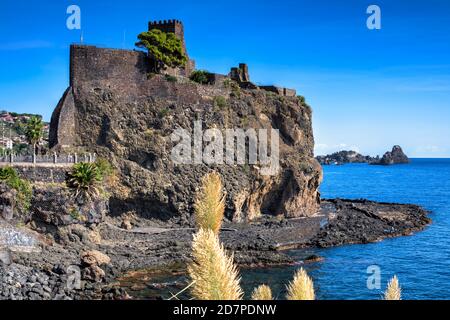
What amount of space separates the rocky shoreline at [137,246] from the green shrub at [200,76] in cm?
1998

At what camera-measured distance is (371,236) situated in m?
62.7

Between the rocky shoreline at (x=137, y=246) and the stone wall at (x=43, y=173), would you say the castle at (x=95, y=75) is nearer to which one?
the stone wall at (x=43, y=173)

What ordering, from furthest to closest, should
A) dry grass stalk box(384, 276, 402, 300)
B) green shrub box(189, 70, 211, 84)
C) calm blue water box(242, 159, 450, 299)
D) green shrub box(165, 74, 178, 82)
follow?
green shrub box(189, 70, 211, 84) → green shrub box(165, 74, 178, 82) → calm blue water box(242, 159, 450, 299) → dry grass stalk box(384, 276, 402, 300)

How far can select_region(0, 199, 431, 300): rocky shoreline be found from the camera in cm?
3635

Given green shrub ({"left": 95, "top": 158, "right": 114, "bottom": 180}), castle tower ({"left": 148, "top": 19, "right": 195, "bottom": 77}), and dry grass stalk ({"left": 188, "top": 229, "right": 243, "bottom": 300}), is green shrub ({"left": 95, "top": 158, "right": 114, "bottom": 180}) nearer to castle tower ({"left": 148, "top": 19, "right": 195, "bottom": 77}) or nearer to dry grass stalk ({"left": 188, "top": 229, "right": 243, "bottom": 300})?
castle tower ({"left": 148, "top": 19, "right": 195, "bottom": 77})

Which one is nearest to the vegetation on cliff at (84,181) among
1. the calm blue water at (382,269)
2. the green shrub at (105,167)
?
the green shrub at (105,167)

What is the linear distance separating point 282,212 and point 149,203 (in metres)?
19.9

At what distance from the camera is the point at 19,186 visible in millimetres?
45219

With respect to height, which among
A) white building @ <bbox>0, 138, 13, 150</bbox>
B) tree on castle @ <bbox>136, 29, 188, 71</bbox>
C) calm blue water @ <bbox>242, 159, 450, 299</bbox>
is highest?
tree on castle @ <bbox>136, 29, 188, 71</bbox>

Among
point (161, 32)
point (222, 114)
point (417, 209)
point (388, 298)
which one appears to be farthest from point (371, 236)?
point (388, 298)

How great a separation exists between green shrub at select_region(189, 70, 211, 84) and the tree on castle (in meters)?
3.52

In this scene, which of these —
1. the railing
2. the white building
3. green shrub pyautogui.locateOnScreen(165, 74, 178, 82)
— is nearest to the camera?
the railing

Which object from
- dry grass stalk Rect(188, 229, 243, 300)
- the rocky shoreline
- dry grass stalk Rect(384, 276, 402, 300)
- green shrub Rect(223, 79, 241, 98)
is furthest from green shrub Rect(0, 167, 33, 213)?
dry grass stalk Rect(384, 276, 402, 300)

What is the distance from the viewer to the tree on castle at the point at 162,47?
2484 inches
